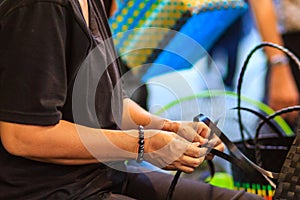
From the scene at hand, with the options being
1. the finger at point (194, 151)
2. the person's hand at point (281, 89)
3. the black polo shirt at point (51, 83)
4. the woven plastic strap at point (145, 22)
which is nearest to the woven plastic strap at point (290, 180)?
the finger at point (194, 151)

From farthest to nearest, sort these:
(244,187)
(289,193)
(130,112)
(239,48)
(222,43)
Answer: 1. (239,48)
2. (222,43)
3. (244,187)
4. (130,112)
5. (289,193)

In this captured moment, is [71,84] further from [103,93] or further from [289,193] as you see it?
[289,193]

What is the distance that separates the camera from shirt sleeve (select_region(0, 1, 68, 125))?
0.71 metres

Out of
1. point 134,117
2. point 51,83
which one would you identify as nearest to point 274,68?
point 134,117

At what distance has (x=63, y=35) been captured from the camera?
74 centimetres

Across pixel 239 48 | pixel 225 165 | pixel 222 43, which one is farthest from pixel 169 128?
pixel 239 48

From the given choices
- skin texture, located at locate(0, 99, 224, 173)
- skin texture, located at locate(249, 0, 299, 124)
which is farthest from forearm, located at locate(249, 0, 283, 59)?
skin texture, located at locate(0, 99, 224, 173)

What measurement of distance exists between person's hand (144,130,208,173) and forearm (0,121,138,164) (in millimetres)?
30

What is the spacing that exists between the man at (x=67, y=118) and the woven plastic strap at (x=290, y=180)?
0.15m

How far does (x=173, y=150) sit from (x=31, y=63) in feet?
0.89

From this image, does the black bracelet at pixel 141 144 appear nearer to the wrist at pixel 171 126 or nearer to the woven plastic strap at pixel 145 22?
the wrist at pixel 171 126

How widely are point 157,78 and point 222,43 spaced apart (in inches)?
26.2

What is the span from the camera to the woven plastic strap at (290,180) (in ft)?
2.32

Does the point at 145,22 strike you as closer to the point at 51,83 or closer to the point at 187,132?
the point at 187,132
